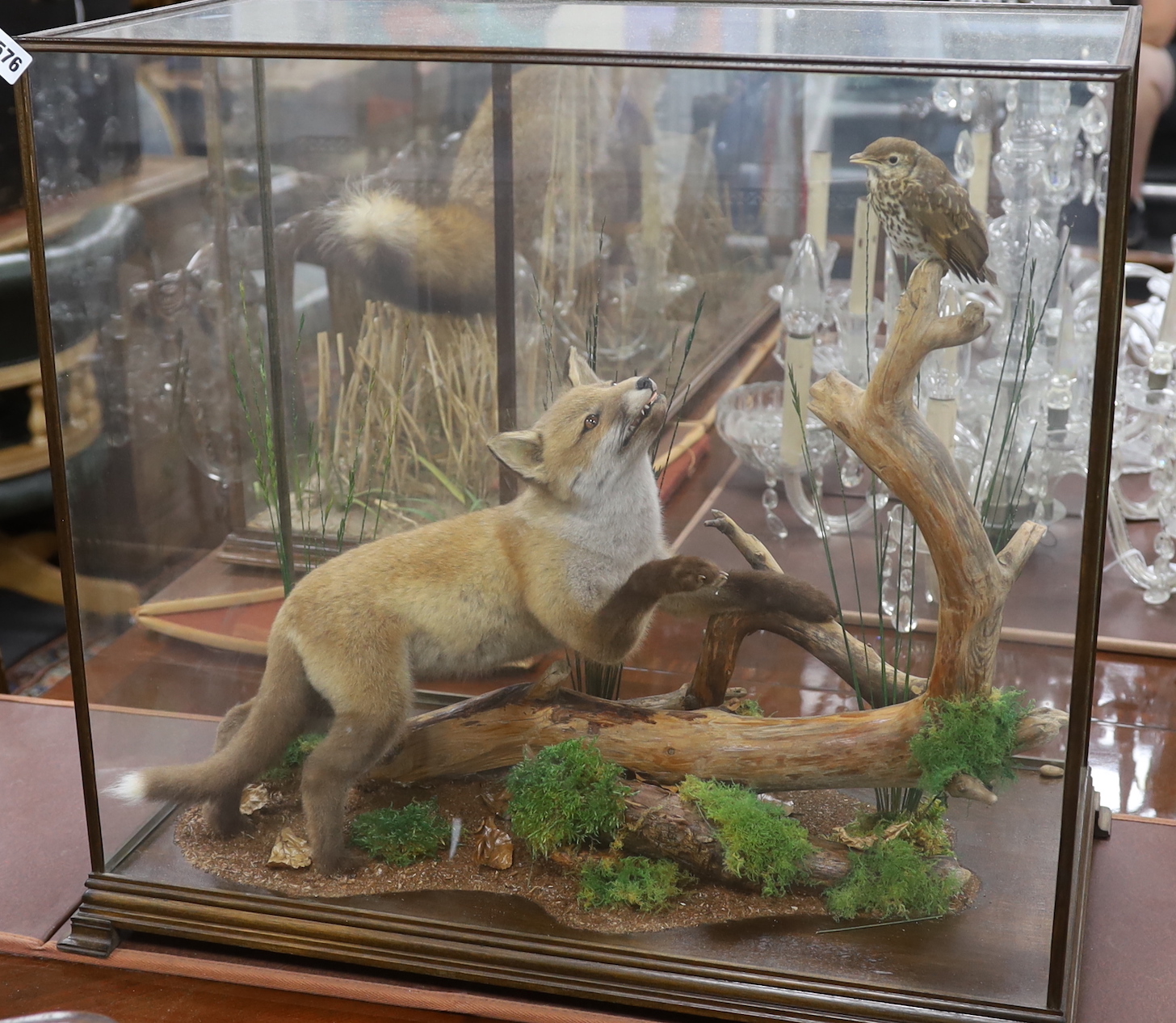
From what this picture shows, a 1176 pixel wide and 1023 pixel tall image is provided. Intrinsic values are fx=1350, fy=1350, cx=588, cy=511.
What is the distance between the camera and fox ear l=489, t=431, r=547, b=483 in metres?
1.08

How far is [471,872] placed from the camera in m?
1.17

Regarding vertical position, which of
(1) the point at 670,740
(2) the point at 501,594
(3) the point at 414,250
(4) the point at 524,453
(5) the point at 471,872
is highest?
(3) the point at 414,250

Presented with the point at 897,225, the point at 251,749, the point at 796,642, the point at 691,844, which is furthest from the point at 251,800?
the point at 897,225

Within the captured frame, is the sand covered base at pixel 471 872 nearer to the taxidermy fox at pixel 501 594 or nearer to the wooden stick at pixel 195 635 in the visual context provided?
the taxidermy fox at pixel 501 594

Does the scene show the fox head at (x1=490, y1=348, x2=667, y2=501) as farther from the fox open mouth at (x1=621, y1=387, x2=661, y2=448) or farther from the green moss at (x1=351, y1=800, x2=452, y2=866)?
the green moss at (x1=351, y1=800, x2=452, y2=866)

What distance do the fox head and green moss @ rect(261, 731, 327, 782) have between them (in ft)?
Answer: 1.00

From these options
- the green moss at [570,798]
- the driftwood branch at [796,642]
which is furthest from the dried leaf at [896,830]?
the green moss at [570,798]

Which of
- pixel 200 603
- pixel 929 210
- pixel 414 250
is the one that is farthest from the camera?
pixel 200 603

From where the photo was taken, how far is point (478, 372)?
1.11 metres

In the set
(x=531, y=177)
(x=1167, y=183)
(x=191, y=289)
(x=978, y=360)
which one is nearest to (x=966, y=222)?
(x=978, y=360)

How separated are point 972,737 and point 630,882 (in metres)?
0.31

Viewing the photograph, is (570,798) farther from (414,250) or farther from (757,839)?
(414,250)

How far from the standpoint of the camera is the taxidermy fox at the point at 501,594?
1078 mm

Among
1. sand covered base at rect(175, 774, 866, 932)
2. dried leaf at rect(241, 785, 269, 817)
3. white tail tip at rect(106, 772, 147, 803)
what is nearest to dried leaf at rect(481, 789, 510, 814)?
sand covered base at rect(175, 774, 866, 932)
